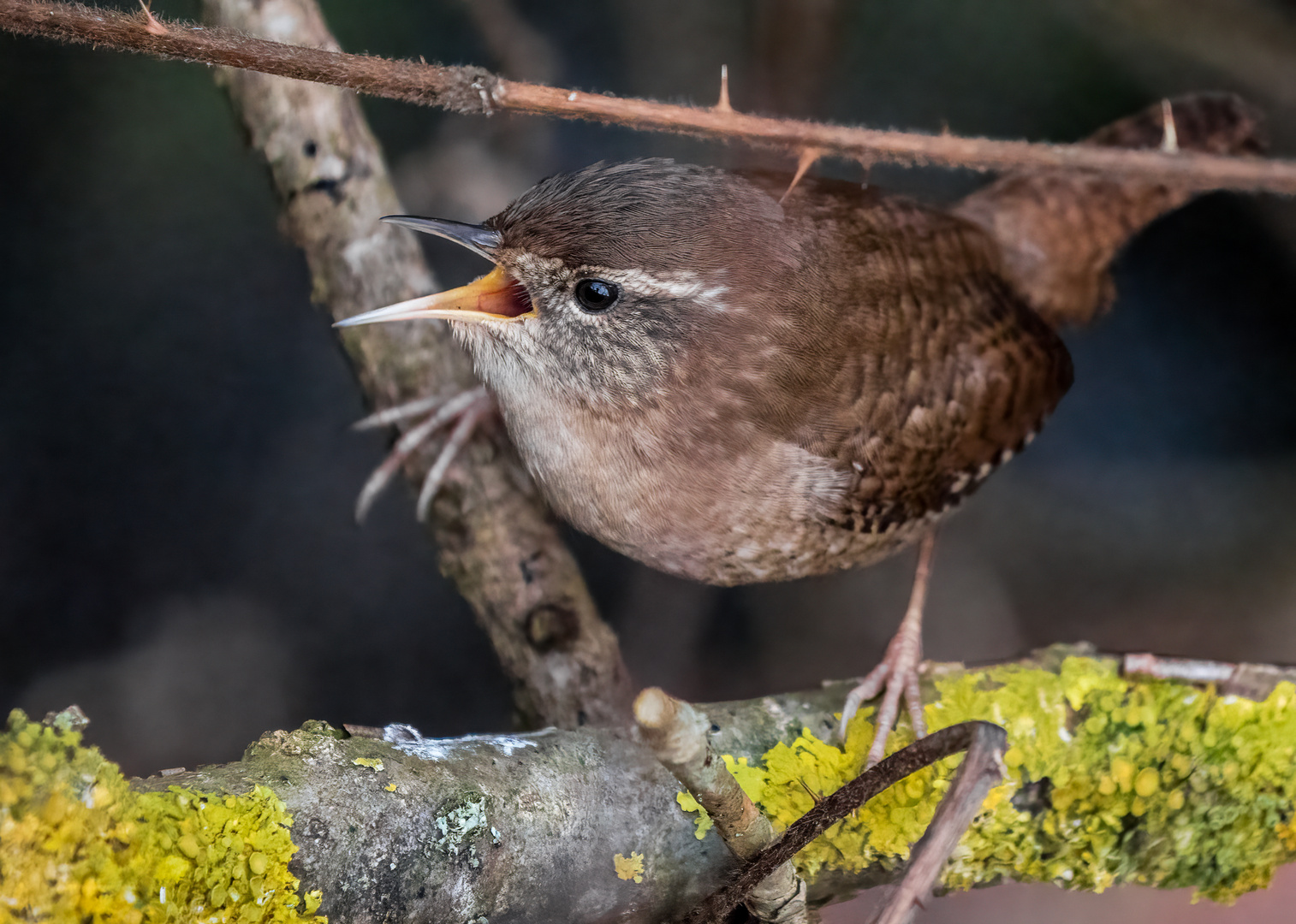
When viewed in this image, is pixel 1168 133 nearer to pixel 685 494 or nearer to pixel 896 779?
pixel 685 494

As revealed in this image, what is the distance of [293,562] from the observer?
1484 millimetres

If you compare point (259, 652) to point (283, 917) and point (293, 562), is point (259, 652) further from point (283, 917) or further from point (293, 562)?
point (283, 917)

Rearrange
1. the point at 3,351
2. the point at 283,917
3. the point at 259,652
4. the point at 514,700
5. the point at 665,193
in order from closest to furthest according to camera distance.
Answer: the point at 283,917 → the point at 665,193 → the point at 3,351 → the point at 259,652 → the point at 514,700

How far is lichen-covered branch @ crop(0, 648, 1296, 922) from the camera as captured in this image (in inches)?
30.0

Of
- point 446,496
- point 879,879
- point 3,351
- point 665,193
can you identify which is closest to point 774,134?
point 665,193

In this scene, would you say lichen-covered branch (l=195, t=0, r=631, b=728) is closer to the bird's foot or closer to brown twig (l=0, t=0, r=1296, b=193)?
the bird's foot

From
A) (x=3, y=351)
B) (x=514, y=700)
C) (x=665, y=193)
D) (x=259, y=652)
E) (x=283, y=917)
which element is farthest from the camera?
(x=514, y=700)

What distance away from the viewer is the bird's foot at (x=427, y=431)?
1588 mm

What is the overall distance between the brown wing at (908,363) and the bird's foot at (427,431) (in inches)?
24.1

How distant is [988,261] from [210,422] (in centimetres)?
137

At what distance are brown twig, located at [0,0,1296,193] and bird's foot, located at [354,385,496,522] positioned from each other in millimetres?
623

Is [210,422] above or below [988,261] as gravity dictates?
above

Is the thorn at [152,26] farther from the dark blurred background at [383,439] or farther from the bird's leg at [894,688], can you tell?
the bird's leg at [894,688]

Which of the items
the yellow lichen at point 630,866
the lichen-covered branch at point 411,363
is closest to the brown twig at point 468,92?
the lichen-covered branch at point 411,363
